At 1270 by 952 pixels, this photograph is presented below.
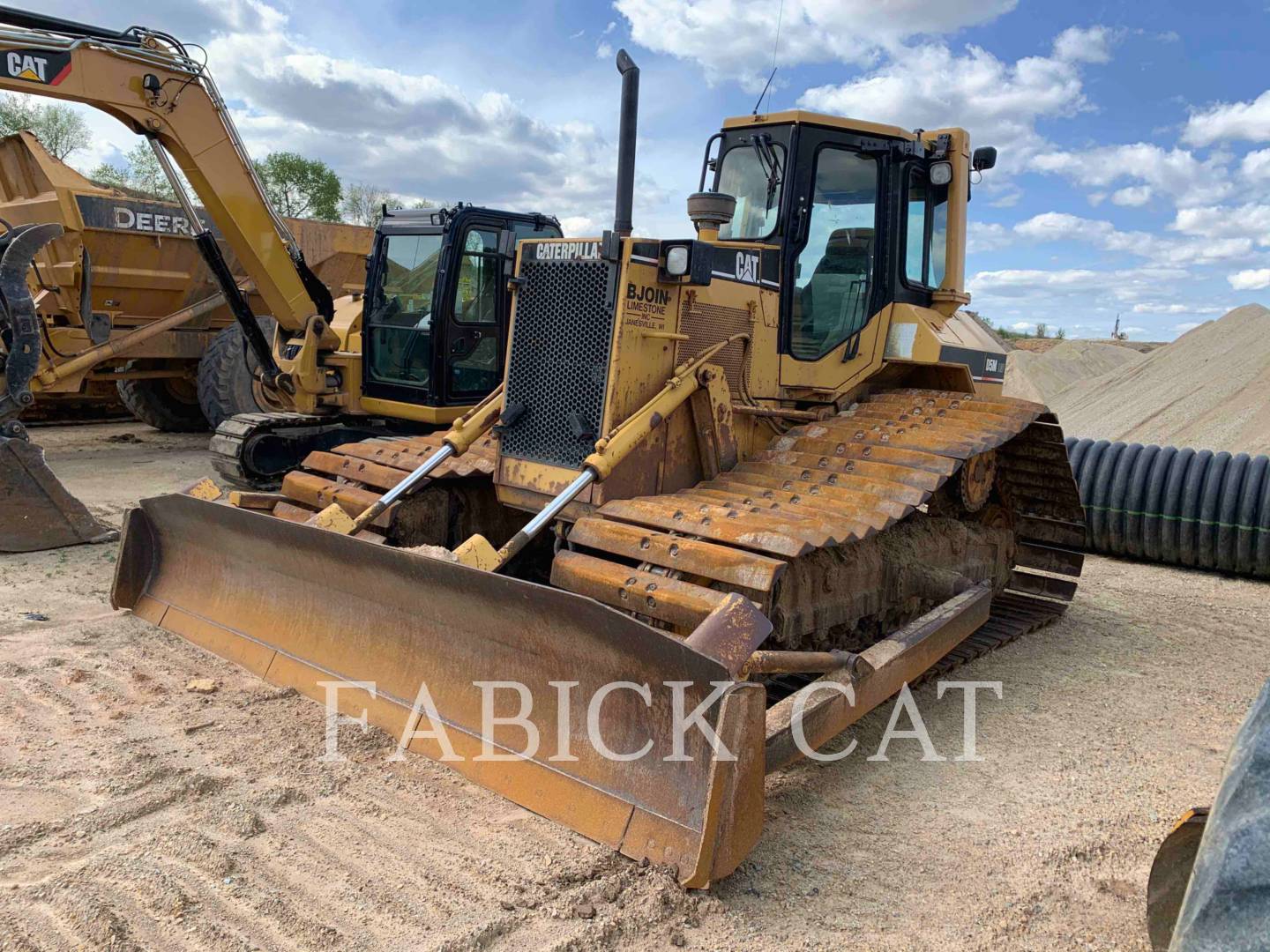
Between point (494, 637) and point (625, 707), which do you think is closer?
point (625, 707)

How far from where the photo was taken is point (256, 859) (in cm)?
296

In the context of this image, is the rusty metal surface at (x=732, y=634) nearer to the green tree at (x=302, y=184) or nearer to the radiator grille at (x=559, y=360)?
the radiator grille at (x=559, y=360)

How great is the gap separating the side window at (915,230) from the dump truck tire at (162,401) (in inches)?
385

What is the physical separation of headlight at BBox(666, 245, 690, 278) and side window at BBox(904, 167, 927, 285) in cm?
178

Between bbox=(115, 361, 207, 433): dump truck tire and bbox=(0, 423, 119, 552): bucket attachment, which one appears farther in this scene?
bbox=(115, 361, 207, 433): dump truck tire

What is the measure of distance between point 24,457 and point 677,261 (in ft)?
15.9

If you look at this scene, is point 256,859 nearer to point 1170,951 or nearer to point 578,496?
point 578,496

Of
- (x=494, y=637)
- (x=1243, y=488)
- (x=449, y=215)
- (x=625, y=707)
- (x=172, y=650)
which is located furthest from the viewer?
(x=449, y=215)

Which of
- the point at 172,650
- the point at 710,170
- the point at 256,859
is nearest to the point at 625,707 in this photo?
the point at 256,859

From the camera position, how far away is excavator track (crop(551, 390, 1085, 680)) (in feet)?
12.1

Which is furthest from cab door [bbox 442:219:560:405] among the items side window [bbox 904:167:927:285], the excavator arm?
side window [bbox 904:167:927:285]

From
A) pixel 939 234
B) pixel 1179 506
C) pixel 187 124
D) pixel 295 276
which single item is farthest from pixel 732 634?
pixel 187 124

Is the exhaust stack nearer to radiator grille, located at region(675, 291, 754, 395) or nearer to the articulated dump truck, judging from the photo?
radiator grille, located at region(675, 291, 754, 395)

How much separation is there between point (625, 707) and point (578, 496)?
1.26 meters
